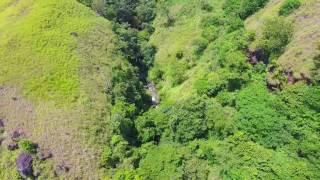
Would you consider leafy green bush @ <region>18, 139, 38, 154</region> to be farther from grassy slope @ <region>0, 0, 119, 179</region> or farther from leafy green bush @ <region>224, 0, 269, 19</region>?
leafy green bush @ <region>224, 0, 269, 19</region>

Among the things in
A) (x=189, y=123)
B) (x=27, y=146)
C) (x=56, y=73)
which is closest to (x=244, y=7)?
(x=189, y=123)

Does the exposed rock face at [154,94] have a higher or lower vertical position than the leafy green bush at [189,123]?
lower

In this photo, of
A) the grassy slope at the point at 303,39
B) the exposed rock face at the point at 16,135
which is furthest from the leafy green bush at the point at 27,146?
the grassy slope at the point at 303,39

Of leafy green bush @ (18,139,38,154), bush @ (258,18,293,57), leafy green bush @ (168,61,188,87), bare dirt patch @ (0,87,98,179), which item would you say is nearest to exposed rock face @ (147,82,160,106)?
leafy green bush @ (168,61,188,87)

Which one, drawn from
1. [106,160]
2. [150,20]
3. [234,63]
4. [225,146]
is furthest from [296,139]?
[150,20]

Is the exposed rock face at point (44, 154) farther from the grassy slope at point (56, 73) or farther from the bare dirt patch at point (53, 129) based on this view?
the grassy slope at point (56, 73)

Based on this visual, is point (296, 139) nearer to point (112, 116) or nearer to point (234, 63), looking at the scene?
point (234, 63)

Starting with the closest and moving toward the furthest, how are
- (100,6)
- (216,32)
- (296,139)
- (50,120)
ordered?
(296,139)
(50,120)
(216,32)
(100,6)
